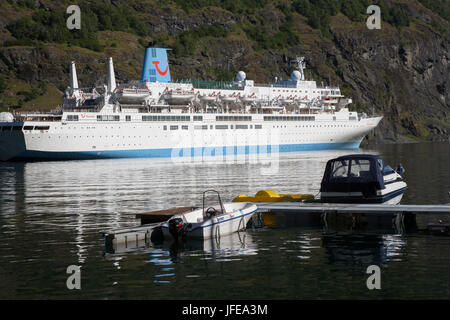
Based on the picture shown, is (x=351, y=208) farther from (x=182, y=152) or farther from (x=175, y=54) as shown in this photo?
(x=175, y=54)

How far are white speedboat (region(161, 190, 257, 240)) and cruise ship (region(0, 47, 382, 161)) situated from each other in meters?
57.2

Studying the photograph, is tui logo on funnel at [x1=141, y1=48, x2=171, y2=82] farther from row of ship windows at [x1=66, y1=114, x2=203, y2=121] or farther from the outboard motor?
the outboard motor

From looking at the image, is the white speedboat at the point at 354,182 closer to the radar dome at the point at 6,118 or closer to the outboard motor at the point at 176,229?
the outboard motor at the point at 176,229

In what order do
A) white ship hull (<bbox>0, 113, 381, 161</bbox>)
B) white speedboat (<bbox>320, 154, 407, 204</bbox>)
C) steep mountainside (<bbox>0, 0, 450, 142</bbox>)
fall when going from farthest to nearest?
1. steep mountainside (<bbox>0, 0, 450, 142</bbox>)
2. white ship hull (<bbox>0, 113, 381, 161</bbox>)
3. white speedboat (<bbox>320, 154, 407, 204</bbox>)

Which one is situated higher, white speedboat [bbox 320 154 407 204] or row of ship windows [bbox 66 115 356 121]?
row of ship windows [bbox 66 115 356 121]

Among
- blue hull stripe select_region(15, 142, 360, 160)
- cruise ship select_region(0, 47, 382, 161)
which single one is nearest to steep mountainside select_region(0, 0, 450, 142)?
cruise ship select_region(0, 47, 382, 161)

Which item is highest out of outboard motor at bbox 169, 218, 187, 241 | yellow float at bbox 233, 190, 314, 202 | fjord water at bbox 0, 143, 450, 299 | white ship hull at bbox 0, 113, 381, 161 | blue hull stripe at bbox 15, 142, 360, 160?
white ship hull at bbox 0, 113, 381, 161

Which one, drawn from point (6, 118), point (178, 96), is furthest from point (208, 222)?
point (178, 96)

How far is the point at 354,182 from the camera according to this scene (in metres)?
26.2

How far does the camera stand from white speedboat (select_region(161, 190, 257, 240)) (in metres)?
21.5

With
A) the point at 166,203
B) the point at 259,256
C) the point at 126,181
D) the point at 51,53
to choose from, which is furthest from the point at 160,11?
the point at 259,256

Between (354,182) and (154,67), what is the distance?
248 ft

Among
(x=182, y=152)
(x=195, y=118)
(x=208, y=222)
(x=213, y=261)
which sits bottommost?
(x=213, y=261)
